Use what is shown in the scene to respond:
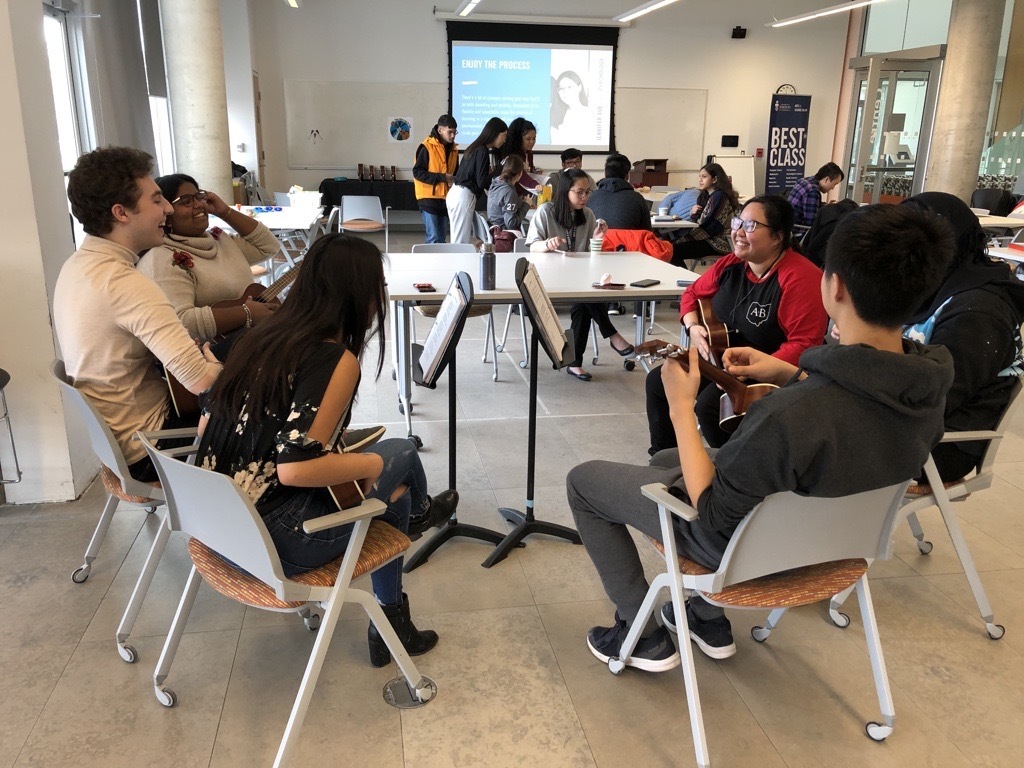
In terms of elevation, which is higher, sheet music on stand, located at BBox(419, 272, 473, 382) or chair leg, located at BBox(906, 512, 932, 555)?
sheet music on stand, located at BBox(419, 272, 473, 382)

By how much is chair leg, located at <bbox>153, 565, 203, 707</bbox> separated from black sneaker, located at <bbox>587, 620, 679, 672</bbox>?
973 millimetres

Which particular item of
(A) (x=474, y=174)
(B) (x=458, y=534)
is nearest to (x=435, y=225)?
(A) (x=474, y=174)

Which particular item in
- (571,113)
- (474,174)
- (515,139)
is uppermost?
(571,113)

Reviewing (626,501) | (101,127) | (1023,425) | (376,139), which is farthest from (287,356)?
A: (376,139)

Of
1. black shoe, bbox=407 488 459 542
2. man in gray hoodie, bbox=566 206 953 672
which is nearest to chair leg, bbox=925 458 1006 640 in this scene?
man in gray hoodie, bbox=566 206 953 672

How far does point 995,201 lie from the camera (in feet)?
22.0

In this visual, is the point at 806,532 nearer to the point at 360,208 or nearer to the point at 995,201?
the point at 360,208

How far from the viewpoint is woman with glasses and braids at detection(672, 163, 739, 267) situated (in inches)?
216

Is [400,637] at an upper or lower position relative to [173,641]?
lower

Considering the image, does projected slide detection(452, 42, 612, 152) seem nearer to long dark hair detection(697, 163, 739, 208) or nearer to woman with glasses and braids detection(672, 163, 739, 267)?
woman with glasses and braids detection(672, 163, 739, 267)

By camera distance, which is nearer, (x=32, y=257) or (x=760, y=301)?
(x=32, y=257)

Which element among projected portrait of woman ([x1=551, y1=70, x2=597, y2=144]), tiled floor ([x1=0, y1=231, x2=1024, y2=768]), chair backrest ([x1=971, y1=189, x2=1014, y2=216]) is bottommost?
tiled floor ([x1=0, y1=231, x2=1024, y2=768])

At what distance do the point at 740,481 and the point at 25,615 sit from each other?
1917 millimetres

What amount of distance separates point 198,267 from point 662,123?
9.73 meters
